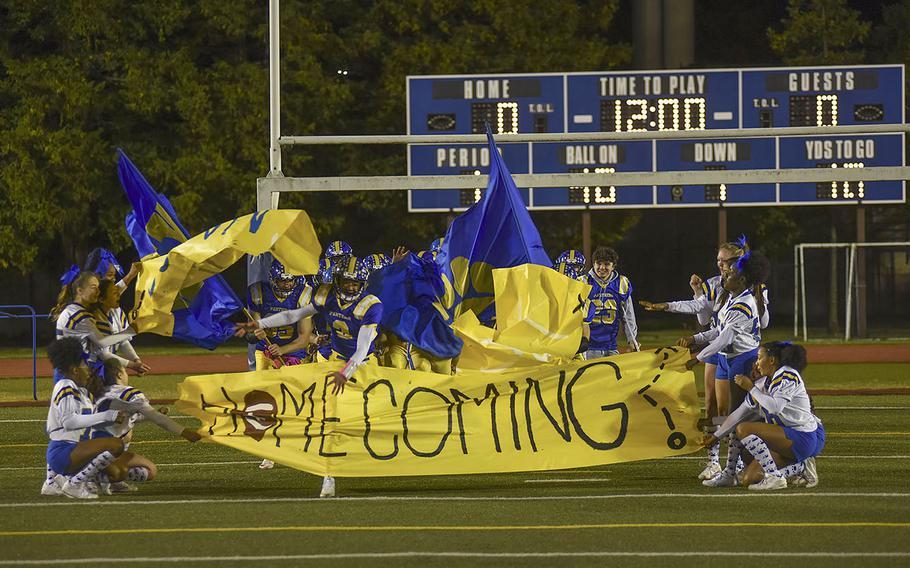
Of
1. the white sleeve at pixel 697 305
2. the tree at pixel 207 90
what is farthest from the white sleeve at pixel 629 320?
the tree at pixel 207 90

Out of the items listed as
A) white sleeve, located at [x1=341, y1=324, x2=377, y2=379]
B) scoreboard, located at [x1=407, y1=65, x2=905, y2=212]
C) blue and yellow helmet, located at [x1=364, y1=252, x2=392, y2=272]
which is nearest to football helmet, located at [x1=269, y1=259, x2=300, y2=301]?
blue and yellow helmet, located at [x1=364, y1=252, x2=392, y2=272]

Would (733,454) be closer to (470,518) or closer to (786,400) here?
(786,400)

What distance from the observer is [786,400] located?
9273mm

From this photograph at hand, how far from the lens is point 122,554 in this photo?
7.37 metres

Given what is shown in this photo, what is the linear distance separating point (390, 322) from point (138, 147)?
2087 cm

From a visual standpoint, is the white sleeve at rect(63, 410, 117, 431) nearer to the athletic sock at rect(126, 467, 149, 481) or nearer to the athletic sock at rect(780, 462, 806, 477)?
the athletic sock at rect(126, 467, 149, 481)

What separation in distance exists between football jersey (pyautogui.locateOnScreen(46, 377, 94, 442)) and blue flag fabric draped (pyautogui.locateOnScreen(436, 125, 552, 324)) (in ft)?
10.8

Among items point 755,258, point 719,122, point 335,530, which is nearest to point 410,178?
point 755,258

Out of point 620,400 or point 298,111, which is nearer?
point 620,400

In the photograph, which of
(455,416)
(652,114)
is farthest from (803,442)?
(652,114)

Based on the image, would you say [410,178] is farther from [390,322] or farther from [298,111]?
[298,111]

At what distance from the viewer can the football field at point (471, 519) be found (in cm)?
726

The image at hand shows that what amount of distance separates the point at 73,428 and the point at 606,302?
4.81 metres

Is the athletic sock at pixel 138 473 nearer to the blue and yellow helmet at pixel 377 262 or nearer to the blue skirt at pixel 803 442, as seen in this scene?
the blue and yellow helmet at pixel 377 262
